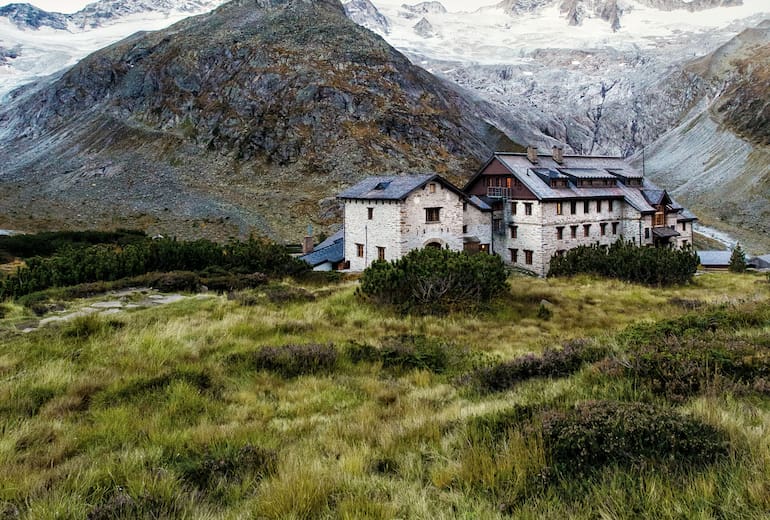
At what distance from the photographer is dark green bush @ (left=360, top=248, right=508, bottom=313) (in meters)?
21.8

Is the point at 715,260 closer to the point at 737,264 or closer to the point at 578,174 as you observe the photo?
the point at 737,264

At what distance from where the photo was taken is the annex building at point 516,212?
3934 centimetres

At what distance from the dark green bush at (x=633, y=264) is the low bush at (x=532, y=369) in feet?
87.5

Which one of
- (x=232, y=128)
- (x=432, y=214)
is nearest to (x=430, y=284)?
(x=432, y=214)

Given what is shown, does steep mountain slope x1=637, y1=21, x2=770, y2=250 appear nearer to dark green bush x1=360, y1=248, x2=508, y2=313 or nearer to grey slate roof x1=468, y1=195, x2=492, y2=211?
grey slate roof x1=468, y1=195, x2=492, y2=211

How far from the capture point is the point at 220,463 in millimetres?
6648

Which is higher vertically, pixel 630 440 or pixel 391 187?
pixel 391 187

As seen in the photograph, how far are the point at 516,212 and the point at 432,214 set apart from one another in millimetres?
8900

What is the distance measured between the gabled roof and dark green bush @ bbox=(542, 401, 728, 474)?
105 feet

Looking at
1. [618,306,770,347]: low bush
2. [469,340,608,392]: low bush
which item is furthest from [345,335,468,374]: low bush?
[618,306,770,347]: low bush

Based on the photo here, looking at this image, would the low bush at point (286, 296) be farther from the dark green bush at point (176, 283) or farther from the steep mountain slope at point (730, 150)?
the steep mountain slope at point (730, 150)

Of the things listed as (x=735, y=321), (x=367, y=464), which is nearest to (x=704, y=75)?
(x=735, y=321)

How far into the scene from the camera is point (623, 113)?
179 metres

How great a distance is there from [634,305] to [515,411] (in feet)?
68.9
